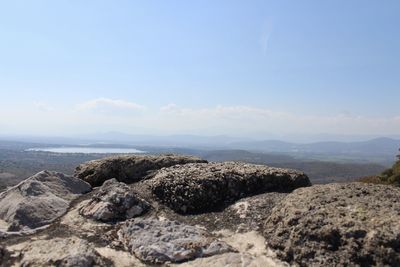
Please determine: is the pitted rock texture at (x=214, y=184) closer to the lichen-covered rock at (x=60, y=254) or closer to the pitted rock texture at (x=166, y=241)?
the pitted rock texture at (x=166, y=241)

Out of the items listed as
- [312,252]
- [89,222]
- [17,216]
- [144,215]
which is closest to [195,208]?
[144,215]

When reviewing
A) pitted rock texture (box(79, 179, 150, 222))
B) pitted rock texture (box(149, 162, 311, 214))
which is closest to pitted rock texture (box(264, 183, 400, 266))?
pitted rock texture (box(149, 162, 311, 214))

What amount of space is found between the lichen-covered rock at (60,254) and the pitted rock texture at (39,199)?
145 centimetres

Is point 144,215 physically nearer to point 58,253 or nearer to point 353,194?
point 58,253

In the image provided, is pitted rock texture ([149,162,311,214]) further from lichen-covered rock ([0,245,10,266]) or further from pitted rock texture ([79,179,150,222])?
lichen-covered rock ([0,245,10,266])

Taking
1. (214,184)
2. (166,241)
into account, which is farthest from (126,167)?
(166,241)

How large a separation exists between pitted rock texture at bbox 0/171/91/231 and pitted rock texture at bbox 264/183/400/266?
16.6 ft

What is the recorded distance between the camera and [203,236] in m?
7.92

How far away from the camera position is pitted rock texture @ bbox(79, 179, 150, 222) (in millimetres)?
9227

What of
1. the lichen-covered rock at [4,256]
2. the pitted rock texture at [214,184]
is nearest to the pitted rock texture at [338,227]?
the pitted rock texture at [214,184]

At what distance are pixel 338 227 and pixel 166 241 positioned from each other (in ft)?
10.2

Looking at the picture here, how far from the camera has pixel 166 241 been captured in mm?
7766

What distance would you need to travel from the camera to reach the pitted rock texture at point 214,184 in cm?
968

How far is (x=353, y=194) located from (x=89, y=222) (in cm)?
561
